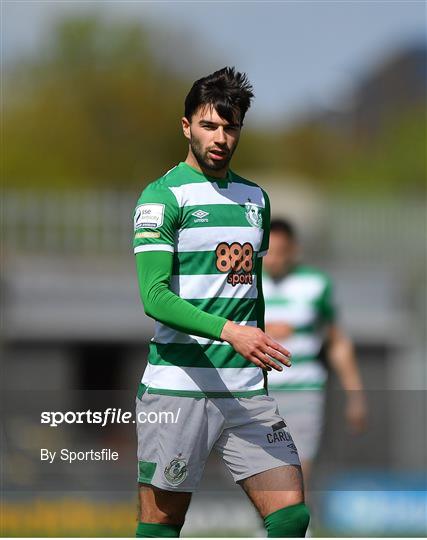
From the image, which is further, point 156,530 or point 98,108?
point 98,108

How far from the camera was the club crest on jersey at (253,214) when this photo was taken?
205 inches

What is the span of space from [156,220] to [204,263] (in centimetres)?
28

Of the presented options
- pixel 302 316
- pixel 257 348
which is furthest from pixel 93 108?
pixel 257 348

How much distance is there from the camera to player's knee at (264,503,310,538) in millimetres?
5051

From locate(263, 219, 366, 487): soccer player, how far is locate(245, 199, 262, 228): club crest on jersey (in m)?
3.02

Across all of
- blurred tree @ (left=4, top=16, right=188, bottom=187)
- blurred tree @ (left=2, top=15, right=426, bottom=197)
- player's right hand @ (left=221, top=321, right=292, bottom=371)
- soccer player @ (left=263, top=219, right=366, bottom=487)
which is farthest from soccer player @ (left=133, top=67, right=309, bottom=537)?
blurred tree @ (left=4, top=16, right=188, bottom=187)

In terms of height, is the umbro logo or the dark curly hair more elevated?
the dark curly hair

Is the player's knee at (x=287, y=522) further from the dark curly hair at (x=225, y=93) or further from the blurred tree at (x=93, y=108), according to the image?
the blurred tree at (x=93, y=108)

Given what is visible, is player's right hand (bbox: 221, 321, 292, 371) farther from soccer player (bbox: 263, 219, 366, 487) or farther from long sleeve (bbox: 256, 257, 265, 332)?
soccer player (bbox: 263, 219, 366, 487)

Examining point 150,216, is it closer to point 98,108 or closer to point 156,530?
point 156,530

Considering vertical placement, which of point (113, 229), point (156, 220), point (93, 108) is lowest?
point (113, 229)

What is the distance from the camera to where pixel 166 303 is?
4891 millimetres

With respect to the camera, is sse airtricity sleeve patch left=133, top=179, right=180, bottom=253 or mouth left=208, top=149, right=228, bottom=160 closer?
sse airtricity sleeve patch left=133, top=179, right=180, bottom=253

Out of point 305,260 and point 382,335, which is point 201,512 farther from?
point 305,260
